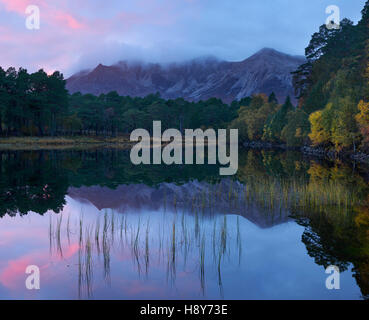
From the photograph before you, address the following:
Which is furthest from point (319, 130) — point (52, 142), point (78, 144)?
point (52, 142)

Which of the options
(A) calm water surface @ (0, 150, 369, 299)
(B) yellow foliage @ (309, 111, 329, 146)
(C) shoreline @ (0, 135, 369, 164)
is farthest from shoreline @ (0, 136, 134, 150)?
(A) calm water surface @ (0, 150, 369, 299)

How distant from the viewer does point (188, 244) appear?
1338 cm

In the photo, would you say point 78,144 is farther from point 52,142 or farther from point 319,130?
point 319,130

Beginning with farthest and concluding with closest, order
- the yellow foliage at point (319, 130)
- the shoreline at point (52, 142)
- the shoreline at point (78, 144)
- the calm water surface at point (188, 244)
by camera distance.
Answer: the shoreline at point (52, 142) < the yellow foliage at point (319, 130) < the shoreline at point (78, 144) < the calm water surface at point (188, 244)

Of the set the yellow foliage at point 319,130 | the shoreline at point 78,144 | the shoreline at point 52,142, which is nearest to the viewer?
the shoreline at point 78,144

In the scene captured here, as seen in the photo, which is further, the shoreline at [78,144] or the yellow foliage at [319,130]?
the yellow foliage at [319,130]

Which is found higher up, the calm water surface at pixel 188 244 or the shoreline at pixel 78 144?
the shoreline at pixel 78 144

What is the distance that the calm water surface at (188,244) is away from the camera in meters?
9.77

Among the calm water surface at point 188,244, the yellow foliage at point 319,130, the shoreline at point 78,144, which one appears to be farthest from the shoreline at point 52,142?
the calm water surface at point 188,244

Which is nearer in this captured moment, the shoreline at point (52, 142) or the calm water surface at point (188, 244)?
the calm water surface at point (188, 244)

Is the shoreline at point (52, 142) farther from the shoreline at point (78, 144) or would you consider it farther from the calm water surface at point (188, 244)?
the calm water surface at point (188, 244)

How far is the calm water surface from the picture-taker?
9.77m

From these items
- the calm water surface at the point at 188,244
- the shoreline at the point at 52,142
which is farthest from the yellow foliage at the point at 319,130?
the shoreline at the point at 52,142
